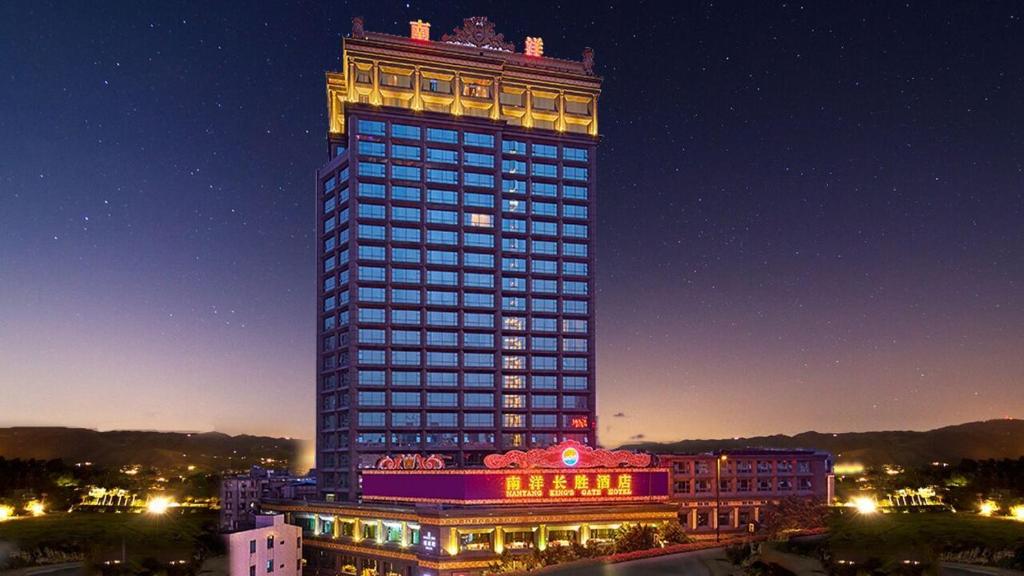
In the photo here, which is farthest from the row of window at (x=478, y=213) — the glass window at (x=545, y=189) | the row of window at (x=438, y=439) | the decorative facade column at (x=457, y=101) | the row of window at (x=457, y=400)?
the row of window at (x=438, y=439)

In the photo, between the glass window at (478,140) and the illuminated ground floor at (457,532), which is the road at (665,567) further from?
the glass window at (478,140)

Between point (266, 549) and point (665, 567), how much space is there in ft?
155

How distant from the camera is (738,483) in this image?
434 ft

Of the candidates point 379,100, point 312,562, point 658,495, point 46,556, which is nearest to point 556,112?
point 379,100

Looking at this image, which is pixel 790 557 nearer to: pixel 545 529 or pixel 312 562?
pixel 545 529

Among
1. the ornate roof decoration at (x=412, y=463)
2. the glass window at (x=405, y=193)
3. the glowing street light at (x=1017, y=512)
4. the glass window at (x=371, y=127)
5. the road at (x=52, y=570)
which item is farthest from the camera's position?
the glass window at (x=405, y=193)

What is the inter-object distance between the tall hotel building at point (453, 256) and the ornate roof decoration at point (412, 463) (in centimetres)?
930

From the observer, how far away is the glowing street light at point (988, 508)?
287 ft

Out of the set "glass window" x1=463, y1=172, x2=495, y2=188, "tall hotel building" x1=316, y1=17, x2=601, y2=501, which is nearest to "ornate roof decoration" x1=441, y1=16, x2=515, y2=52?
"tall hotel building" x1=316, y1=17, x2=601, y2=501

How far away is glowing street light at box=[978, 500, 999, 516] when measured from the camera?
87625 millimetres

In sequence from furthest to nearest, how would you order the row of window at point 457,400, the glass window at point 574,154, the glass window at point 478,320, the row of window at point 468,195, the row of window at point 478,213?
1. the glass window at point 574,154
2. the glass window at point 478,320
3. the row of window at point 478,213
4. the row of window at point 468,195
5. the row of window at point 457,400

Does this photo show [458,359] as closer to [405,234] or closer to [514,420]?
[514,420]

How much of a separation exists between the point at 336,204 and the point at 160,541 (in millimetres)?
76578

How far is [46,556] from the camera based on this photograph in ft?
255
